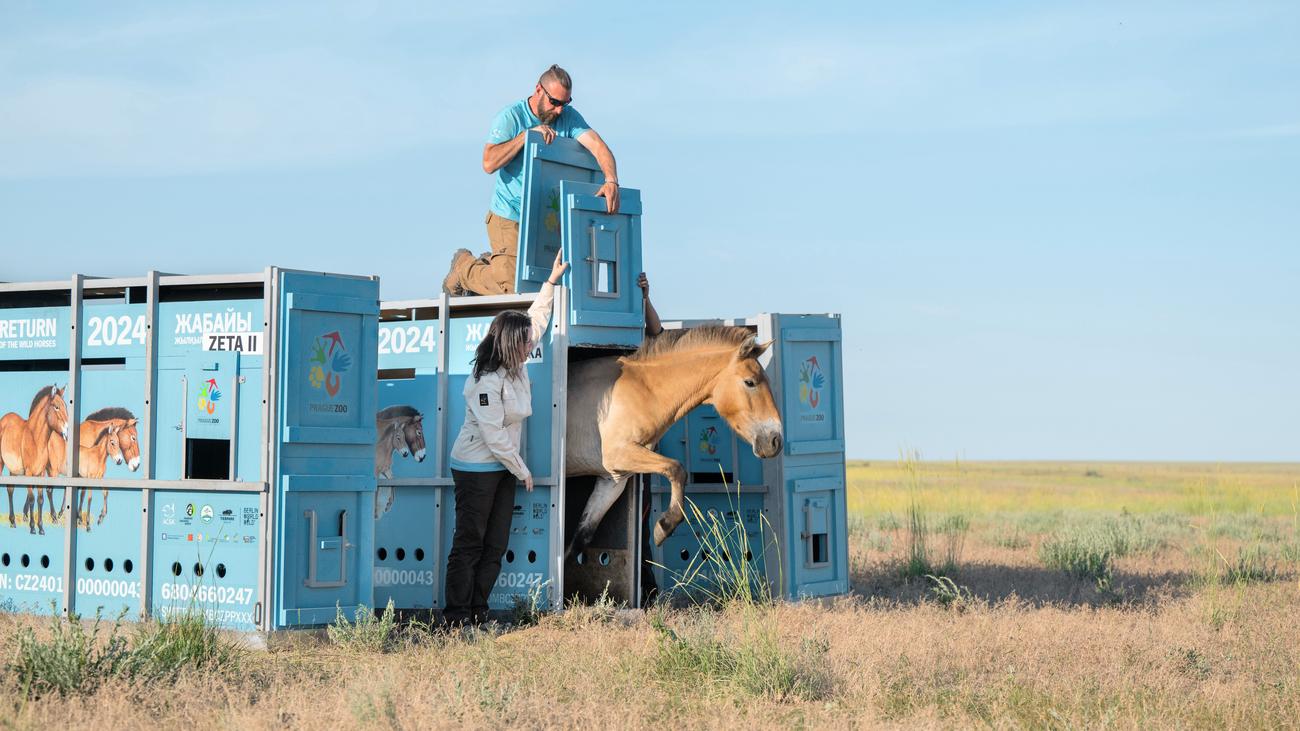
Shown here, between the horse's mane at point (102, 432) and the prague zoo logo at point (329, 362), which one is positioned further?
the horse's mane at point (102, 432)

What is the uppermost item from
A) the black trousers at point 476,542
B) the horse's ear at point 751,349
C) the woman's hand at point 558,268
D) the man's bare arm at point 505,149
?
the man's bare arm at point 505,149

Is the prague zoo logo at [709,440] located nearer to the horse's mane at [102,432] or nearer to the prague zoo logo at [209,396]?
the prague zoo logo at [209,396]

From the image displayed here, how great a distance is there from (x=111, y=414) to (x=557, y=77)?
4.50 metres

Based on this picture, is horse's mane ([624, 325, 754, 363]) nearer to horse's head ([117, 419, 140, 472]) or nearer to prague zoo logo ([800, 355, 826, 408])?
prague zoo logo ([800, 355, 826, 408])

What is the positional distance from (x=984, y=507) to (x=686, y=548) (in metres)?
22.6

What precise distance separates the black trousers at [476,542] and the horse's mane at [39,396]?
296 centimetres

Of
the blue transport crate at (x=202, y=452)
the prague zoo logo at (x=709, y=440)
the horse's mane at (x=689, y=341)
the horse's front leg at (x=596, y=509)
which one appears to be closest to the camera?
the blue transport crate at (x=202, y=452)

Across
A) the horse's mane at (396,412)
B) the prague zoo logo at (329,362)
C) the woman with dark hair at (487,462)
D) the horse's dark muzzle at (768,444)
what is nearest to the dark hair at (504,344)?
the woman with dark hair at (487,462)

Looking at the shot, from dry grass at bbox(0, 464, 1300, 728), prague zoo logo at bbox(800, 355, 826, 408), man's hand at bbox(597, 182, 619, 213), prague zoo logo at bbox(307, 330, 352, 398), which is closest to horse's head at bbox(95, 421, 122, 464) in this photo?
dry grass at bbox(0, 464, 1300, 728)

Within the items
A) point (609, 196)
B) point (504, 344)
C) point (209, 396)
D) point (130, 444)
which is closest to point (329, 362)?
point (209, 396)

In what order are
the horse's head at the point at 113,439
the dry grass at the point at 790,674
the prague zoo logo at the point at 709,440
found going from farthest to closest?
the prague zoo logo at the point at 709,440, the horse's head at the point at 113,439, the dry grass at the point at 790,674

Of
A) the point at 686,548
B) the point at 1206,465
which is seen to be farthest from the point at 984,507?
the point at 1206,465

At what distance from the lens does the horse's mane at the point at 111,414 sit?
995 centimetres

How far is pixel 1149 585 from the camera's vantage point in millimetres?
14758
